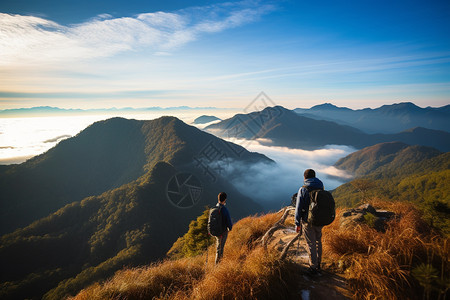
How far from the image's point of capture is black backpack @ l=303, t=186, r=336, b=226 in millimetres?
4215

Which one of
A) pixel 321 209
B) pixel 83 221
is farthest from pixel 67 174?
pixel 321 209

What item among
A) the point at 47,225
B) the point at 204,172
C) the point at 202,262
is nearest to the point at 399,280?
the point at 202,262

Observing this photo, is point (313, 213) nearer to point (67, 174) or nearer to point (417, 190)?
point (417, 190)

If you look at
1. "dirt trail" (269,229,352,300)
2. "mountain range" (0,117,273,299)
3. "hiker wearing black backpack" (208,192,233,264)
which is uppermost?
"hiker wearing black backpack" (208,192,233,264)

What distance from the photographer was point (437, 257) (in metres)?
3.71

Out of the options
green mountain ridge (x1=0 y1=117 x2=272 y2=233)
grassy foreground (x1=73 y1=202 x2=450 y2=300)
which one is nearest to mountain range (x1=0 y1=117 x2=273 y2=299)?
green mountain ridge (x1=0 y1=117 x2=272 y2=233)

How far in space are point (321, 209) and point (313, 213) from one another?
0.61 feet

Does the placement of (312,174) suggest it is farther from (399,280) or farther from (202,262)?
(202,262)

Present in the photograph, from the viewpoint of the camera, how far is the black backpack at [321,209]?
4215 millimetres

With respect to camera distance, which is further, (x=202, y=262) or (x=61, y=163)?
(x=61, y=163)

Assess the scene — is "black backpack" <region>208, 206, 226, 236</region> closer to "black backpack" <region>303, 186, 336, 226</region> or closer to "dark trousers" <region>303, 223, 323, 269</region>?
"dark trousers" <region>303, 223, 323, 269</region>

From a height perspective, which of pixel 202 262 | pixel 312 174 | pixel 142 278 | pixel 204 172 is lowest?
pixel 204 172

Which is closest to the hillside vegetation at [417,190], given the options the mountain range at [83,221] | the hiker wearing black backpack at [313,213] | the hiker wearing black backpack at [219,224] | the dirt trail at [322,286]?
the dirt trail at [322,286]

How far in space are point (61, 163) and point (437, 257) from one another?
21628cm
